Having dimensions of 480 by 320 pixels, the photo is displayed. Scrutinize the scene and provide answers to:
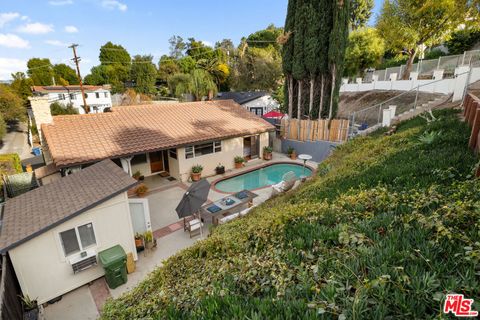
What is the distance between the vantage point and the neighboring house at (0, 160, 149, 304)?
6523mm

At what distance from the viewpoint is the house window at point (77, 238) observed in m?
7.04

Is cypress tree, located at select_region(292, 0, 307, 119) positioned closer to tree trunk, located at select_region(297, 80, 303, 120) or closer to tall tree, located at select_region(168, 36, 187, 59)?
tree trunk, located at select_region(297, 80, 303, 120)

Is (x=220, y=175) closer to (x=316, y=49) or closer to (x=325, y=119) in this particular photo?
(x=325, y=119)

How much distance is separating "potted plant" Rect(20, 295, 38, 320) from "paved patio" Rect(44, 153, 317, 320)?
0.34 metres

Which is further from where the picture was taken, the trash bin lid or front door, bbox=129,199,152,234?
front door, bbox=129,199,152,234

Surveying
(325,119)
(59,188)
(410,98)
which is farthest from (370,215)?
(410,98)

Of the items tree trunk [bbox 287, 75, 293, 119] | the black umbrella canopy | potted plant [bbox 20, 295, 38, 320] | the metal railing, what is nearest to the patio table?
the black umbrella canopy

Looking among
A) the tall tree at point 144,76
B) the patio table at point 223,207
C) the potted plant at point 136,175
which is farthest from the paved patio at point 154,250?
the tall tree at point 144,76

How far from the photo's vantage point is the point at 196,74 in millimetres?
34969

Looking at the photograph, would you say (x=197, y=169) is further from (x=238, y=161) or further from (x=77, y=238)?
(x=77, y=238)

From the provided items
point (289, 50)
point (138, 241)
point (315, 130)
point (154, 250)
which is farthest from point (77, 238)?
point (289, 50)

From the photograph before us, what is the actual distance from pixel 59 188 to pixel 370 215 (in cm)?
948

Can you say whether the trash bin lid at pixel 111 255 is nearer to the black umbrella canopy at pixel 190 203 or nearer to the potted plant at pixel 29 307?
the potted plant at pixel 29 307

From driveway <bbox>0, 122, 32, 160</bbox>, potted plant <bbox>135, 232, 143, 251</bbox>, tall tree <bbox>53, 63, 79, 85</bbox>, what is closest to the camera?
potted plant <bbox>135, 232, 143, 251</bbox>
